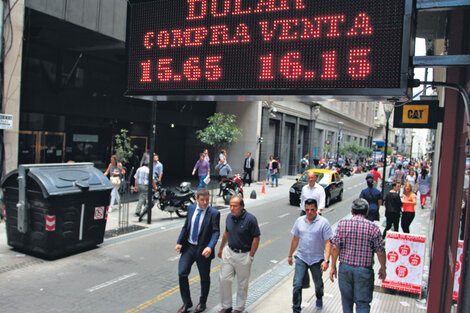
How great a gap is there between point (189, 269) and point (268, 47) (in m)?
3.31

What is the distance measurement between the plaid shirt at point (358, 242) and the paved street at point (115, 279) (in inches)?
97.4

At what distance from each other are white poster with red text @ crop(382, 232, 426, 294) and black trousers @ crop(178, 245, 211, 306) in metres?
3.31

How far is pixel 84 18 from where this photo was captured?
12805 mm

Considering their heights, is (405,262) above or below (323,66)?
below

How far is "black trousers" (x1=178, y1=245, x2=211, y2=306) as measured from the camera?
565 cm

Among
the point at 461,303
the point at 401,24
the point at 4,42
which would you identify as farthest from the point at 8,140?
the point at 461,303

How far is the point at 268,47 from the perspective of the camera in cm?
427

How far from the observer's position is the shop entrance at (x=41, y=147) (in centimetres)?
1493

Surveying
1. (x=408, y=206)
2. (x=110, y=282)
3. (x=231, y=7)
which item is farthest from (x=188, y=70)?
(x=408, y=206)

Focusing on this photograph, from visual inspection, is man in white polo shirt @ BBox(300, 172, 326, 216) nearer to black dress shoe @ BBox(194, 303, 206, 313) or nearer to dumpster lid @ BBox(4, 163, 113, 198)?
black dress shoe @ BBox(194, 303, 206, 313)

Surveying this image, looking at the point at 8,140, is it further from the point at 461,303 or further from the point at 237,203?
the point at 461,303

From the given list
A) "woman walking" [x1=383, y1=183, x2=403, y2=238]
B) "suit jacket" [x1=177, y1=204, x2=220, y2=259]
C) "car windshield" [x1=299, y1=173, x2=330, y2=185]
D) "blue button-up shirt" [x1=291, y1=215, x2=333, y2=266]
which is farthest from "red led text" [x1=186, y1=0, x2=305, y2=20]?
"car windshield" [x1=299, y1=173, x2=330, y2=185]

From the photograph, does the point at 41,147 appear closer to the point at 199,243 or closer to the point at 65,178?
the point at 65,178

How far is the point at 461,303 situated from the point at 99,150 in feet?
58.4
